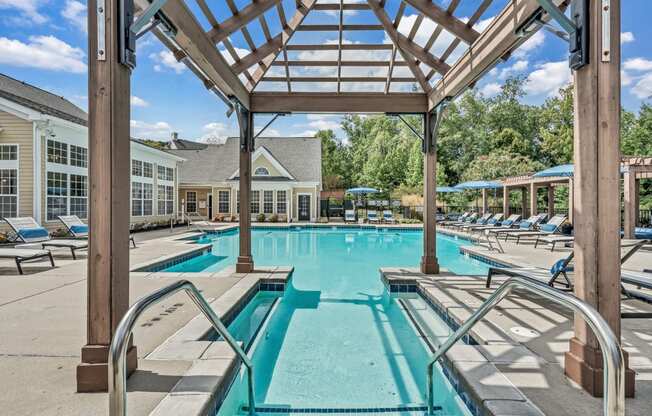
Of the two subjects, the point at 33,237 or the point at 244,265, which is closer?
the point at 244,265

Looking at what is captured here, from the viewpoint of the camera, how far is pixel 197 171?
84.0 feet

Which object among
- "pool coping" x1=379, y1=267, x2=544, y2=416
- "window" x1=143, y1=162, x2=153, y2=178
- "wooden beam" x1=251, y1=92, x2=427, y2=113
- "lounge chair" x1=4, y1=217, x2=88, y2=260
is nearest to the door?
"window" x1=143, y1=162, x2=153, y2=178

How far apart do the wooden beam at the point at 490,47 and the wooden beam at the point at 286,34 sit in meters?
2.47

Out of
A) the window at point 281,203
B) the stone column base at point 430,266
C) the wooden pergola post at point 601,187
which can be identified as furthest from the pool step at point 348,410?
the window at point 281,203

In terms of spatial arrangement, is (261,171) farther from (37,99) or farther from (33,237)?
(33,237)

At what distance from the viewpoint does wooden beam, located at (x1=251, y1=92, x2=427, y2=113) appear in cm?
722

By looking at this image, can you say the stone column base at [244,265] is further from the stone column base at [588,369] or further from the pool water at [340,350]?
the stone column base at [588,369]

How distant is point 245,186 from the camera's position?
24.0 ft

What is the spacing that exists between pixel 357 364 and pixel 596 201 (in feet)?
9.04

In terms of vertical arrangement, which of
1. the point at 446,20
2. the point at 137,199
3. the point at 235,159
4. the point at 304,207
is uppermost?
the point at 235,159

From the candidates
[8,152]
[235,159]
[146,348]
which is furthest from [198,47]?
[235,159]

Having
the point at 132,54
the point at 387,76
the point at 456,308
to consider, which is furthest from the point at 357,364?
the point at 387,76

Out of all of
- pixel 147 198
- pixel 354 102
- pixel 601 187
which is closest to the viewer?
pixel 601 187

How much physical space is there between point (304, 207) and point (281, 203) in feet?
5.17
